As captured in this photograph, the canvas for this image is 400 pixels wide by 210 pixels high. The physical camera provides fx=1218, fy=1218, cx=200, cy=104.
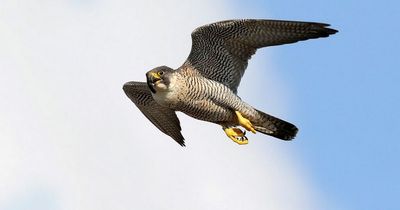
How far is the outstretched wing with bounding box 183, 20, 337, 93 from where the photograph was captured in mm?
26641

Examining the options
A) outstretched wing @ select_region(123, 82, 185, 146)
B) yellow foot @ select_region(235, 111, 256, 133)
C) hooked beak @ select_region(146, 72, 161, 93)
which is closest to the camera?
hooked beak @ select_region(146, 72, 161, 93)

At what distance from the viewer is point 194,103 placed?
1046 inches

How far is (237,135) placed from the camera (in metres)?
27.5

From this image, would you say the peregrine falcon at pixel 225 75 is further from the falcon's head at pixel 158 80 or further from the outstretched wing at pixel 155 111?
the outstretched wing at pixel 155 111

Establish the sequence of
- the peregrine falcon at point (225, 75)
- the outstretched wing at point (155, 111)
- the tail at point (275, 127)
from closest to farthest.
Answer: the peregrine falcon at point (225, 75), the tail at point (275, 127), the outstretched wing at point (155, 111)

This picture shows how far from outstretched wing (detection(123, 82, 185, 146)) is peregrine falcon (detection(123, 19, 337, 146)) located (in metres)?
2.55

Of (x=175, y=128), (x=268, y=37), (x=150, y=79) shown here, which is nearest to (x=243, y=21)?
(x=268, y=37)

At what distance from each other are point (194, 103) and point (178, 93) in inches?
17.2

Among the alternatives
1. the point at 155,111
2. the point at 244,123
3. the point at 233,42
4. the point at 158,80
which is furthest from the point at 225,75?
the point at 155,111

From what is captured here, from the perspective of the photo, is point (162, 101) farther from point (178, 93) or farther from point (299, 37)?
point (299, 37)

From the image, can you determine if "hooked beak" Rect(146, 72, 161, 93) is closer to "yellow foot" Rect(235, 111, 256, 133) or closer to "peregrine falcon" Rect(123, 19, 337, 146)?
"peregrine falcon" Rect(123, 19, 337, 146)

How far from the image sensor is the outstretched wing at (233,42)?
1049 inches

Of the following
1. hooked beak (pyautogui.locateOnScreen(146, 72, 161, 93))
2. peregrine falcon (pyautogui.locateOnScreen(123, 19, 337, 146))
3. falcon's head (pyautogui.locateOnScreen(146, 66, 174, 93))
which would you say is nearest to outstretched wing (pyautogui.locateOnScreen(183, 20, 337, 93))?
peregrine falcon (pyautogui.locateOnScreen(123, 19, 337, 146))

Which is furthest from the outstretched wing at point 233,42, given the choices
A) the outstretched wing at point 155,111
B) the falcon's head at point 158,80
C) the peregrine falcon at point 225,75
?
the outstretched wing at point 155,111
